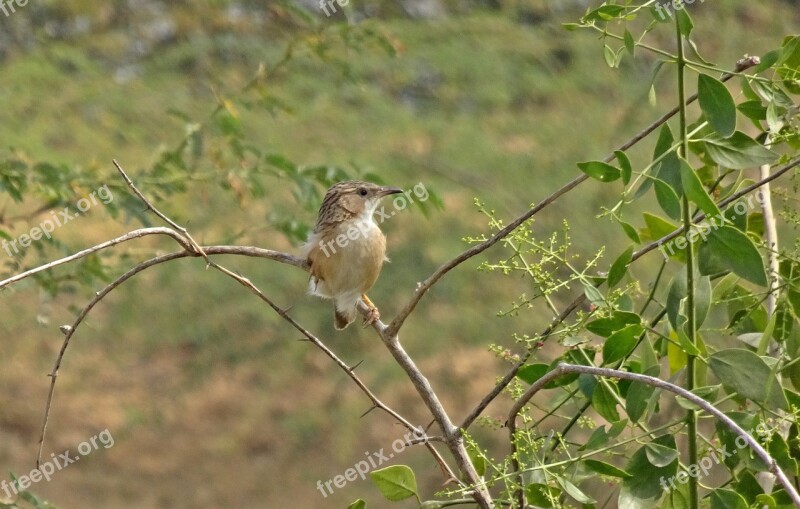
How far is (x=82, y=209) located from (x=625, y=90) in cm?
433

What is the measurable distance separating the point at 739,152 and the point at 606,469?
62 cm

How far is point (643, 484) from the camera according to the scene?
195 centimetres

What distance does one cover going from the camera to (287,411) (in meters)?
9.33

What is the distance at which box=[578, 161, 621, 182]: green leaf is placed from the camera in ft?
6.12

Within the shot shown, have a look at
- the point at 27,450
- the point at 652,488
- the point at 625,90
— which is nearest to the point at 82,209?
the point at 652,488

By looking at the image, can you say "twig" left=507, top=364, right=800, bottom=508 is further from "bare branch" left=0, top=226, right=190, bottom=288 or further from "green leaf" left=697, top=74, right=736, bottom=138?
"bare branch" left=0, top=226, right=190, bottom=288

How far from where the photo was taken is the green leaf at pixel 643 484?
1.94 meters

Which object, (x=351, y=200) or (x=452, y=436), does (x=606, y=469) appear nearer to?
(x=452, y=436)

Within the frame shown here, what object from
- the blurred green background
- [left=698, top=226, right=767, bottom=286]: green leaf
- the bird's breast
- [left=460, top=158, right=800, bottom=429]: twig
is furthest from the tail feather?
the blurred green background

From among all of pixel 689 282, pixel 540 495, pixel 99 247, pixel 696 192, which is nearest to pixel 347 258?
pixel 99 247

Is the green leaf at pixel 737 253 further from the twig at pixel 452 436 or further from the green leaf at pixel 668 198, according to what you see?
the twig at pixel 452 436

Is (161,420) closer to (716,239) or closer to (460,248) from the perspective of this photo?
(460,248)

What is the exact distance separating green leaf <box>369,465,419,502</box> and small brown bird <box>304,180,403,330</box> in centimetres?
128

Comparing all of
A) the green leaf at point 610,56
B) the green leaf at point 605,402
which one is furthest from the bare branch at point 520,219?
the green leaf at point 605,402
